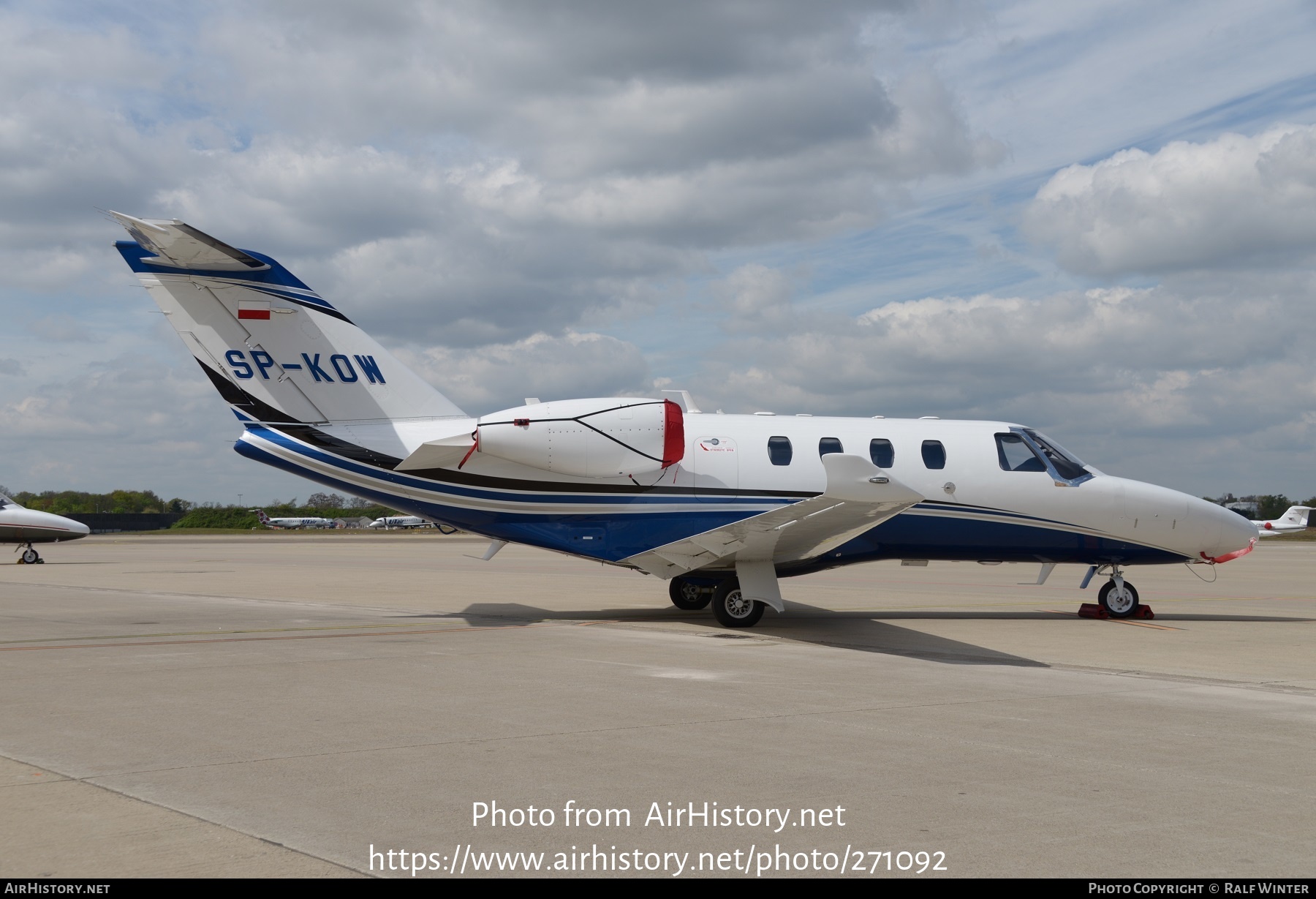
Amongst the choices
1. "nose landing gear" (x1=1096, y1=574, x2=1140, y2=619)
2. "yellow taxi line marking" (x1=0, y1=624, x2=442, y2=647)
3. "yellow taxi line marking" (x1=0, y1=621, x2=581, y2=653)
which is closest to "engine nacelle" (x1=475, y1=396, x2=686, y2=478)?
"yellow taxi line marking" (x1=0, y1=621, x2=581, y2=653)

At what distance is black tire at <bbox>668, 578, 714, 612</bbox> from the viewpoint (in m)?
18.5

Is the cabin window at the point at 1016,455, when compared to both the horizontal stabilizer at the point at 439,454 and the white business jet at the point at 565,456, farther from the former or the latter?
the horizontal stabilizer at the point at 439,454

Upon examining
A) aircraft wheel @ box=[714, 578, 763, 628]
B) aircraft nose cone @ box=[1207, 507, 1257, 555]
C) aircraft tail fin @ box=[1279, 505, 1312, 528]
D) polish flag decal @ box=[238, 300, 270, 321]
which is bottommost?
aircraft wheel @ box=[714, 578, 763, 628]

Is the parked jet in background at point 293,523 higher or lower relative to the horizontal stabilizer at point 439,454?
lower

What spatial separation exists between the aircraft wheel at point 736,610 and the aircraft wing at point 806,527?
0.49 m

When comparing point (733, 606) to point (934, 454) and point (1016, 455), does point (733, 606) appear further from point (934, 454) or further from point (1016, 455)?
point (1016, 455)

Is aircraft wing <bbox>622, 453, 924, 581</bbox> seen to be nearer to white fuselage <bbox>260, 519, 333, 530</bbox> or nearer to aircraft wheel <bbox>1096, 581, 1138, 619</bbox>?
aircraft wheel <bbox>1096, 581, 1138, 619</bbox>

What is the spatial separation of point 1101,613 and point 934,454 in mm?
4249

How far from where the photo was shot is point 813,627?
1650cm

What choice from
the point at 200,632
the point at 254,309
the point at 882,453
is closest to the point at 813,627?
the point at 882,453

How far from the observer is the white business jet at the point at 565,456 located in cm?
1595

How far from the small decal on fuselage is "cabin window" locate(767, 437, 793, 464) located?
20.2 feet

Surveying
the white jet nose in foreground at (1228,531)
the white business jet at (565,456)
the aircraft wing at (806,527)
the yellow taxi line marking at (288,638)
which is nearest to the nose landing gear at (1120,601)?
the white jet nose in foreground at (1228,531)

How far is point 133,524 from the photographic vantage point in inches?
4488
